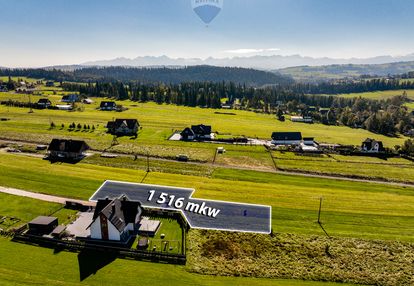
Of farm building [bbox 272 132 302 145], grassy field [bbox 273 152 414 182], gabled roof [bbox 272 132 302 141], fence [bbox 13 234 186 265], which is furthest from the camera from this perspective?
gabled roof [bbox 272 132 302 141]

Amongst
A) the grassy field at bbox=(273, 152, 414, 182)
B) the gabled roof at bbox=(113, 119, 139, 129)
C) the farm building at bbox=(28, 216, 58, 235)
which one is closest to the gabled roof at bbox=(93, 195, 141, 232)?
the farm building at bbox=(28, 216, 58, 235)

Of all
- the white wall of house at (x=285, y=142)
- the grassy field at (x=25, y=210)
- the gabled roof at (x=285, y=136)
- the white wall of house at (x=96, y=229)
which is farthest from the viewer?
the gabled roof at (x=285, y=136)

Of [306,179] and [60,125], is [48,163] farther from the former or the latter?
[306,179]

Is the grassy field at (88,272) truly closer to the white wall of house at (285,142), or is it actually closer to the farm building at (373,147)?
the white wall of house at (285,142)

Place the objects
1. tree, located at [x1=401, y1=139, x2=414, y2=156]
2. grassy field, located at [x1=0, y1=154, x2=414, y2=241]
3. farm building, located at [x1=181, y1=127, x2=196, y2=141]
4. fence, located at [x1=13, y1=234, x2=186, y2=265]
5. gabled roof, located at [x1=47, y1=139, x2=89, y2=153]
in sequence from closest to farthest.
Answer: fence, located at [x1=13, y1=234, x2=186, y2=265] → grassy field, located at [x1=0, y1=154, x2=414, y2=241] → gabled roof, located at [x1=47, y1=139, x2=89, y2=153] → tree, located at [x1=401, y1=139, x2=414, y2=156] → farm building, located at [x1=181, y1=127, x2=196, y2=141]

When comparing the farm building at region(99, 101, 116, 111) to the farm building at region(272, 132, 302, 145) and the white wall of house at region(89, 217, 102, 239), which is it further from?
the white wall of house at region(89, 217, 102, 239)

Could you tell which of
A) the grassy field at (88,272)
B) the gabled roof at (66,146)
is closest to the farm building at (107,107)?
the gabled roof at (66,146)
